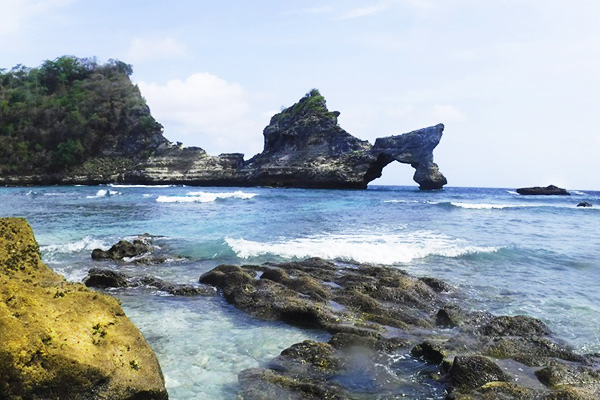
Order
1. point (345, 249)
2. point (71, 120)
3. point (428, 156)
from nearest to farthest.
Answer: point (345, 249) → point (428, 156) → point (71, 120)

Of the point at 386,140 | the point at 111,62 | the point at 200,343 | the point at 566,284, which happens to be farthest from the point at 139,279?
the point at 111,62

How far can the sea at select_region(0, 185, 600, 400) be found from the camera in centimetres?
622

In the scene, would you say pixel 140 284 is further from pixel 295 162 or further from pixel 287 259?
pixel 295 162

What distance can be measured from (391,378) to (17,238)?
5250 mm

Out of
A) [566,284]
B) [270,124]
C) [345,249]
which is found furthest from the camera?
[270,124]

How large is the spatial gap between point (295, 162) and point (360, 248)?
59.9 m

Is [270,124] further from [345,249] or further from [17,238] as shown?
[17,238]

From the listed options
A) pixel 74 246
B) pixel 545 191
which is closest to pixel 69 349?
pixel 74 246

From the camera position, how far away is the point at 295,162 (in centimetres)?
7456

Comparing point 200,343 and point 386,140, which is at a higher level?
point 386,140

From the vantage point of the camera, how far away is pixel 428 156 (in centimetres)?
7075

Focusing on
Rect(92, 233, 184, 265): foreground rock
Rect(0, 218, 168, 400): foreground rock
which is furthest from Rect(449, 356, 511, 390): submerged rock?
Rect(92, 233, 184, 265): foreground rock

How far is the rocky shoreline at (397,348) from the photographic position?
5023 mm

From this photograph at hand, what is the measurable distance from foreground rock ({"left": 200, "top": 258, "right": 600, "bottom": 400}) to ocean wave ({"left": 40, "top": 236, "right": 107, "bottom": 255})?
794 centimetres
